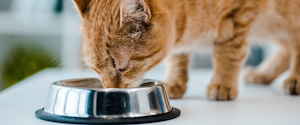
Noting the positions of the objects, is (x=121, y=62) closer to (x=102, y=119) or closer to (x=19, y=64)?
(x=102, y=119)

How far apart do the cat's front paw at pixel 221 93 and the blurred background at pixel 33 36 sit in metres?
1.72

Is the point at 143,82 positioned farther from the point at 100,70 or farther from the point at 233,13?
the point at 233,13

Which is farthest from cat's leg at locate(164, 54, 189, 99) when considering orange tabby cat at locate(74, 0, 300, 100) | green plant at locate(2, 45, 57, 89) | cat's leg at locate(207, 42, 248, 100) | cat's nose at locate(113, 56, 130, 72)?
green plant at locate(2, 45, 57, 89)

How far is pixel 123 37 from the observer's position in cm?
99

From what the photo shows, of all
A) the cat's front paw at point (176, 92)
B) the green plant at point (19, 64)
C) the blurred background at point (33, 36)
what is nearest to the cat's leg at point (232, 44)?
the cat's front paw at point (176, 92)

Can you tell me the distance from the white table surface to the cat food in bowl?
0.12ft

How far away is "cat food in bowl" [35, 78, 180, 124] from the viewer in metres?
0.77

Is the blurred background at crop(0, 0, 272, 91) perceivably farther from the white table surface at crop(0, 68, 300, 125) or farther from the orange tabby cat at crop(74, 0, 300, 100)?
the white table surface at crop(0, 68, 300, 125)

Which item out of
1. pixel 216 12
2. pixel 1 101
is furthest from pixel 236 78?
pixel 1 101

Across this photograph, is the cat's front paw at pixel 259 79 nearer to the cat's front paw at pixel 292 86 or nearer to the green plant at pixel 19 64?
the cat's front paw at pixel 292 86

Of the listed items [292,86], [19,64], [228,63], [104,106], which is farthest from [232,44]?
[19,64]

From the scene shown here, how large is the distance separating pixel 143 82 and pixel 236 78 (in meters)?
0.42

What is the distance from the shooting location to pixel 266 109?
1.00m

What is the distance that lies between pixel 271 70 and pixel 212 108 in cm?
85
